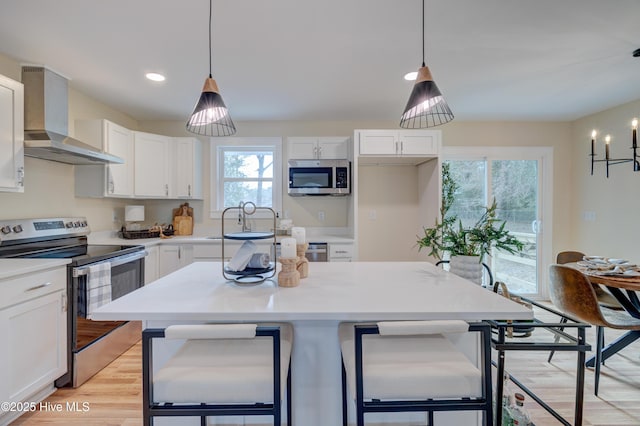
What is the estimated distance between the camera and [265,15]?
1686 millimetres

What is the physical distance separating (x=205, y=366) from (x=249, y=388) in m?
0.19

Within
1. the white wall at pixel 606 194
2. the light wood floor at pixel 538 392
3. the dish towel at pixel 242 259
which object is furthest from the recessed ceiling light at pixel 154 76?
the white wall at pixel 606 194

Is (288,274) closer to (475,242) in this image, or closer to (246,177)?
(475,242)

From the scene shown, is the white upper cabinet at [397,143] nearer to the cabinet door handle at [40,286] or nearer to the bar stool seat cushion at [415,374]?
the bar stool seat cushion at [415,374]

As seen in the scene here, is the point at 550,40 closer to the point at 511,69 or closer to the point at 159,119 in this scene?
the point at 511,69

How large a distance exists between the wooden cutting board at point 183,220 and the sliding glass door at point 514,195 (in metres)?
3.55

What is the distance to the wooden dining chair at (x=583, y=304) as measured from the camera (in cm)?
189

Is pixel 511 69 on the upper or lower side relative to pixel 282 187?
upper

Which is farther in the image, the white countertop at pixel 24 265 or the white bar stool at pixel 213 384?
the white countertop at pixel 24 265

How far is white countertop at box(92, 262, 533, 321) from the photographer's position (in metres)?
1.01

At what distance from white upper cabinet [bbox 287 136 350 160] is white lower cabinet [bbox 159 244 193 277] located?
1.65m

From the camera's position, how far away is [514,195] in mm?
3775

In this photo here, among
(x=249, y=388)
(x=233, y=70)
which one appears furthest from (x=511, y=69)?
(x=249, y=388)

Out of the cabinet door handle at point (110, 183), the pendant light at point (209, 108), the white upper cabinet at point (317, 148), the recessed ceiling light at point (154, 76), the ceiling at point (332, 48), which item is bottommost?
the cabinet door handle at point (110, 183)
